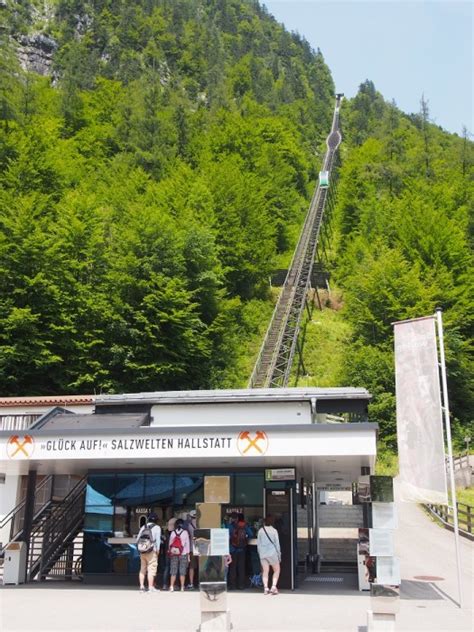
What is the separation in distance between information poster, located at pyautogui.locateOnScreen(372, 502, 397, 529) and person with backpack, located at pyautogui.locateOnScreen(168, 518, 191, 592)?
13.8ft

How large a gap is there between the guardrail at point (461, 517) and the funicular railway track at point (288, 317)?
498 inches

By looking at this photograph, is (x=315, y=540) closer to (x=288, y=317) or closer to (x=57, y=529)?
(x=57, y=529)

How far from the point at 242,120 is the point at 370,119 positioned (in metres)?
45.1

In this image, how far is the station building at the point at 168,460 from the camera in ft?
40.9

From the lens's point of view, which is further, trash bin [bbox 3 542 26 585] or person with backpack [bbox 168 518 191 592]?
trash bin [bbox 3 542 26 585]

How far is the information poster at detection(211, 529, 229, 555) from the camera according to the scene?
9.25 meters

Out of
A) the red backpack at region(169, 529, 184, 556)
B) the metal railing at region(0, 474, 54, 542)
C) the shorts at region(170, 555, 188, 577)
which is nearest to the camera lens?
the red backpack at region(169, 529, 184, 556)

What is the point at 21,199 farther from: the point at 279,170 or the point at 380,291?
the point at 279,170

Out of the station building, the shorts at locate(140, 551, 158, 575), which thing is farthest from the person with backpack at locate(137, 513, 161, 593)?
the station building

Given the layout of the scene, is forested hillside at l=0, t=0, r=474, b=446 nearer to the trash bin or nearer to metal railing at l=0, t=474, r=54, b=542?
metal railing at l=0, t=474, r=54, b=542

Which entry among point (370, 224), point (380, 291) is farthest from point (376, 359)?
point (370, 224)

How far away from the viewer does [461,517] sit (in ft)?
77.9

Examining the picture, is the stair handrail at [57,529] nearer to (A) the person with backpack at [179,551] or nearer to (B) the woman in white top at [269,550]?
(A) the person with backpack at [179,551]

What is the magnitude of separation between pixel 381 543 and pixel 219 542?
2.53 metres
